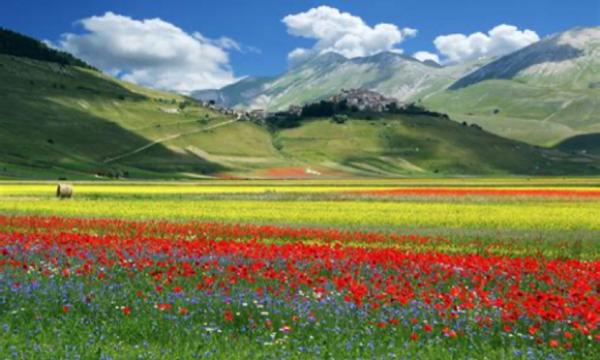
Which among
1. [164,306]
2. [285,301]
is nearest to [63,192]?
[285,301]

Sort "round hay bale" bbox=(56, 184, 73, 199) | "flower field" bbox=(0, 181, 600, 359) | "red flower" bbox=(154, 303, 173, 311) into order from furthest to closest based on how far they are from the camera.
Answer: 1. "round hay bale" bbox=(56, 184, 73, 199)
2. "red flower" bbox=(154, 303, 173, 311)
3. "flower field" bbox=(0, 181, 600, 359)

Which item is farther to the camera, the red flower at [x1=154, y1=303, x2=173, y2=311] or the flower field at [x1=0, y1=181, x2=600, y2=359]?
the red flower at [x1=154, y1=303, x2=173, y2=311]

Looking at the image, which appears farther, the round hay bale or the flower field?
the round hay bale

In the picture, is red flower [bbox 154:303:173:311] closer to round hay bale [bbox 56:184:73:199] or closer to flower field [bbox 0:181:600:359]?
flower field [bbox 0:181:600:359]

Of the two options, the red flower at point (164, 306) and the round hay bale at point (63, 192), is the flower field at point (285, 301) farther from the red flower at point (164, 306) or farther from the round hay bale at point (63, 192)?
the round hay bale at point (63, 192)

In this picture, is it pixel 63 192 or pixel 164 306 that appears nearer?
pixel 164 306

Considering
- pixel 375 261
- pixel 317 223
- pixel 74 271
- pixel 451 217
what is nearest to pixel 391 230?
pixel 317 223

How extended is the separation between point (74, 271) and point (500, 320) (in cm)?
1130

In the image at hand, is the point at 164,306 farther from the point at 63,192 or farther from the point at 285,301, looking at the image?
the point at 63,192

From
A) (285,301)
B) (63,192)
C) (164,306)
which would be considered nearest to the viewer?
(164,306)

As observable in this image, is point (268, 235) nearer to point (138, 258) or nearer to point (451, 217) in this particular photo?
point (138, 258)

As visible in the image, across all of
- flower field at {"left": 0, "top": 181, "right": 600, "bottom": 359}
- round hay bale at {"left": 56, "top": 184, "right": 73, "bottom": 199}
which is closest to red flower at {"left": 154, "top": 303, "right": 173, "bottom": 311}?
flower field at {"left": 0, "top": 181, "right": 600, "bottom": 359}

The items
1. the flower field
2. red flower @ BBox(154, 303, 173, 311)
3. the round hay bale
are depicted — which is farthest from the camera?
the round hay bale

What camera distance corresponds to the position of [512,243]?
30.9 metres
